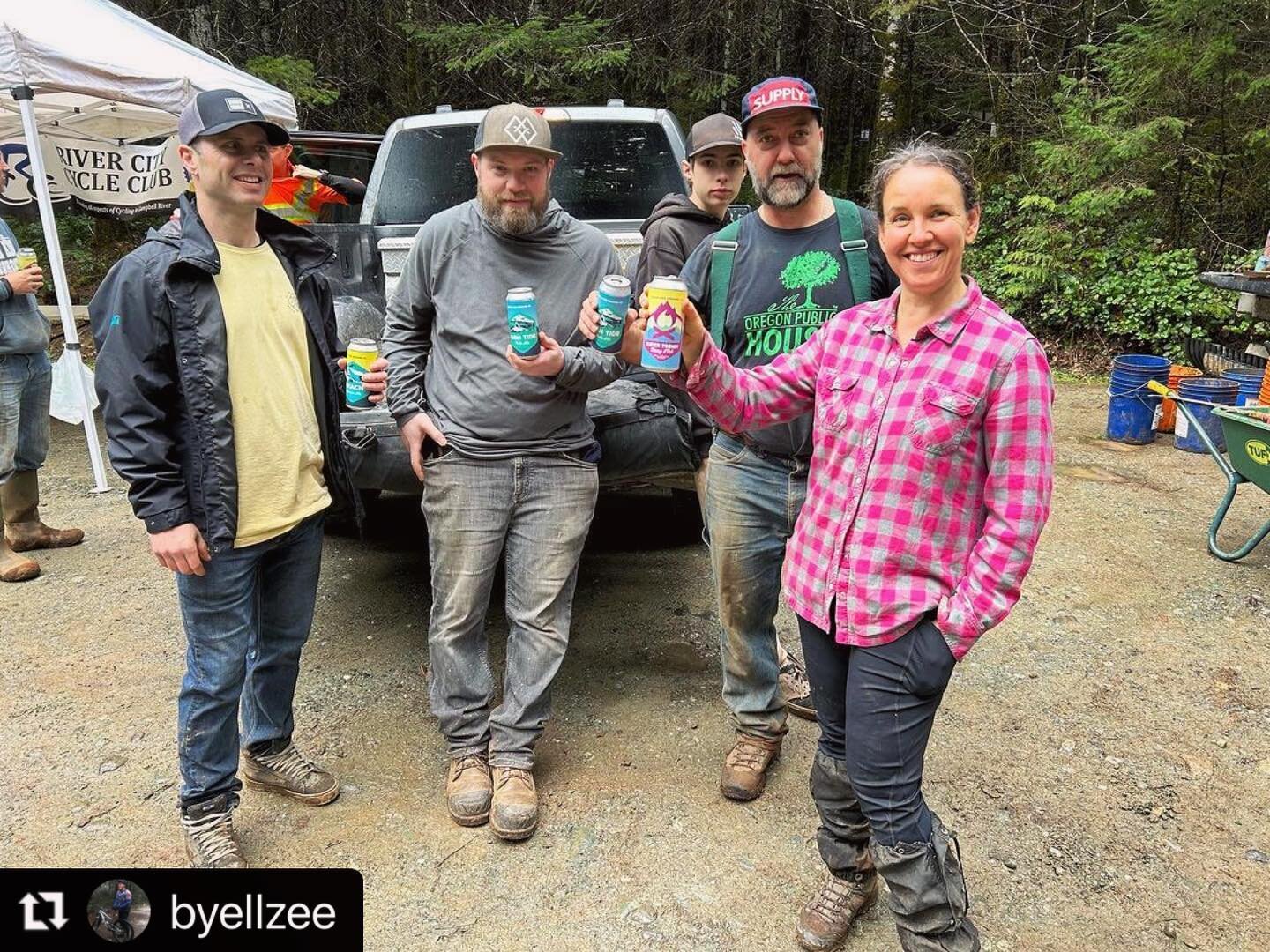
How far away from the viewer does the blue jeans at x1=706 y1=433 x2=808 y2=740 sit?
2.71 meters

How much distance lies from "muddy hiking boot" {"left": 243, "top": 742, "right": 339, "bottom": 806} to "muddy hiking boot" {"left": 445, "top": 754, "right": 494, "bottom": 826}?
1.24 feet

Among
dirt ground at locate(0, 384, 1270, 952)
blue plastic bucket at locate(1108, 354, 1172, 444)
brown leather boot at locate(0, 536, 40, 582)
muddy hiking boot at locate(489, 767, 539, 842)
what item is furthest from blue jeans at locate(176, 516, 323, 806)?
blue plastic bucket at locate(1108, 354, 1172, 444)

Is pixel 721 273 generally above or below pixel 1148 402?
above

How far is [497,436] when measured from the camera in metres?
2.76

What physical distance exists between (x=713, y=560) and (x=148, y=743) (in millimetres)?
2055

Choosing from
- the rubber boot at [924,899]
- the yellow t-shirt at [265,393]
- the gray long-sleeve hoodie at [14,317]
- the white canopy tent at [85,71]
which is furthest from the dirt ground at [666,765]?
the white canopy tent at [85,71]

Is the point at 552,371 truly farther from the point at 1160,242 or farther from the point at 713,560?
the point at 1160,242

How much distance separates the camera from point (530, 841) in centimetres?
271

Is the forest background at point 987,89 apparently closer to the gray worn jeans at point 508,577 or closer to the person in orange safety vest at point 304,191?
the person in orange safety vest at point 304,191

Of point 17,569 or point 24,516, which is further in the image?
point 24,516

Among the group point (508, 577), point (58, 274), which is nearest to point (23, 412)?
point (58, 274)

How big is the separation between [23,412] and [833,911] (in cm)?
467

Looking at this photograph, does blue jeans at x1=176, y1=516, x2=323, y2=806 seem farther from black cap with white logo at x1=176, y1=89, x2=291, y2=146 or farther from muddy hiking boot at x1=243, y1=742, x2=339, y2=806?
black cap with white logo at x1=176, y1=89, x2=291, y2=146

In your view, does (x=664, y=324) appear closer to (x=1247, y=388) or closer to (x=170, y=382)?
(x=170, y=382)
